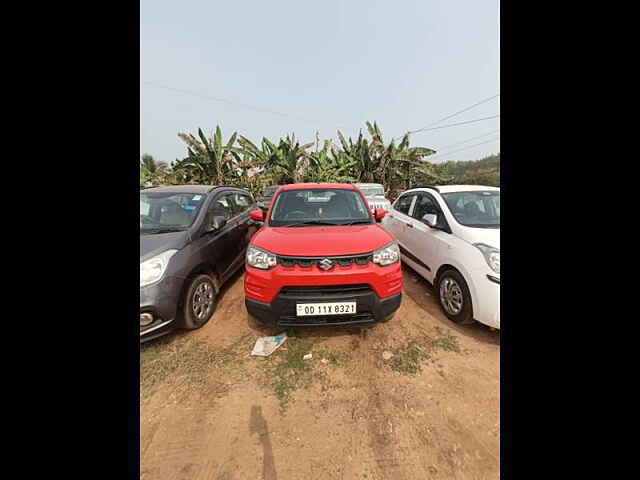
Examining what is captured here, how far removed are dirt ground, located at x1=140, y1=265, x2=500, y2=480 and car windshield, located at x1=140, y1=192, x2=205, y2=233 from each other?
4.30 ft

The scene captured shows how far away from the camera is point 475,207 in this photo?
3045 mm

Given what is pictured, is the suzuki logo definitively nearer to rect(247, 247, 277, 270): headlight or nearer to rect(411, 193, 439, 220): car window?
rect(247, 247, 277, 270): headlight

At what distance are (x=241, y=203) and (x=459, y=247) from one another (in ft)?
12.7

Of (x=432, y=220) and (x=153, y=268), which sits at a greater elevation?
(x=432, y=220)

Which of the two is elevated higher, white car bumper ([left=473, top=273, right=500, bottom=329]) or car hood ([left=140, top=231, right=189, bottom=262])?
car hood ([left=140, top=231, right=189, bottom=262])

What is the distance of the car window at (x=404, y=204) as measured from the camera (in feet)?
13.1

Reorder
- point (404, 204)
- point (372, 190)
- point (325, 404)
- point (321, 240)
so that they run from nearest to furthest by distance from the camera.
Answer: point (325, 404) < point (321, 240) < point (404, 204) < point (372, 190)

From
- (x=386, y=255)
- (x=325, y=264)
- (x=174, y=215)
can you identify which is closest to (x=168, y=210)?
(x=174, y=215)

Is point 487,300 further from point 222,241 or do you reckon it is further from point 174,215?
point 174,215

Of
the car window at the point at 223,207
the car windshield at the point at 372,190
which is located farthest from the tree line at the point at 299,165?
the car window at the point at 223,207

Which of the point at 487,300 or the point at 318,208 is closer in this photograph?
the point at 487,300

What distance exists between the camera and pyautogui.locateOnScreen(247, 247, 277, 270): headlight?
2.02 meters

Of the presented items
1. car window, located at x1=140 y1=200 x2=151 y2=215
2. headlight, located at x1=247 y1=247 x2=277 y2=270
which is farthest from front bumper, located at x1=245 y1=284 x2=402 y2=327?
car window, located at x1=140 y1=200 x2=151 y2=215
